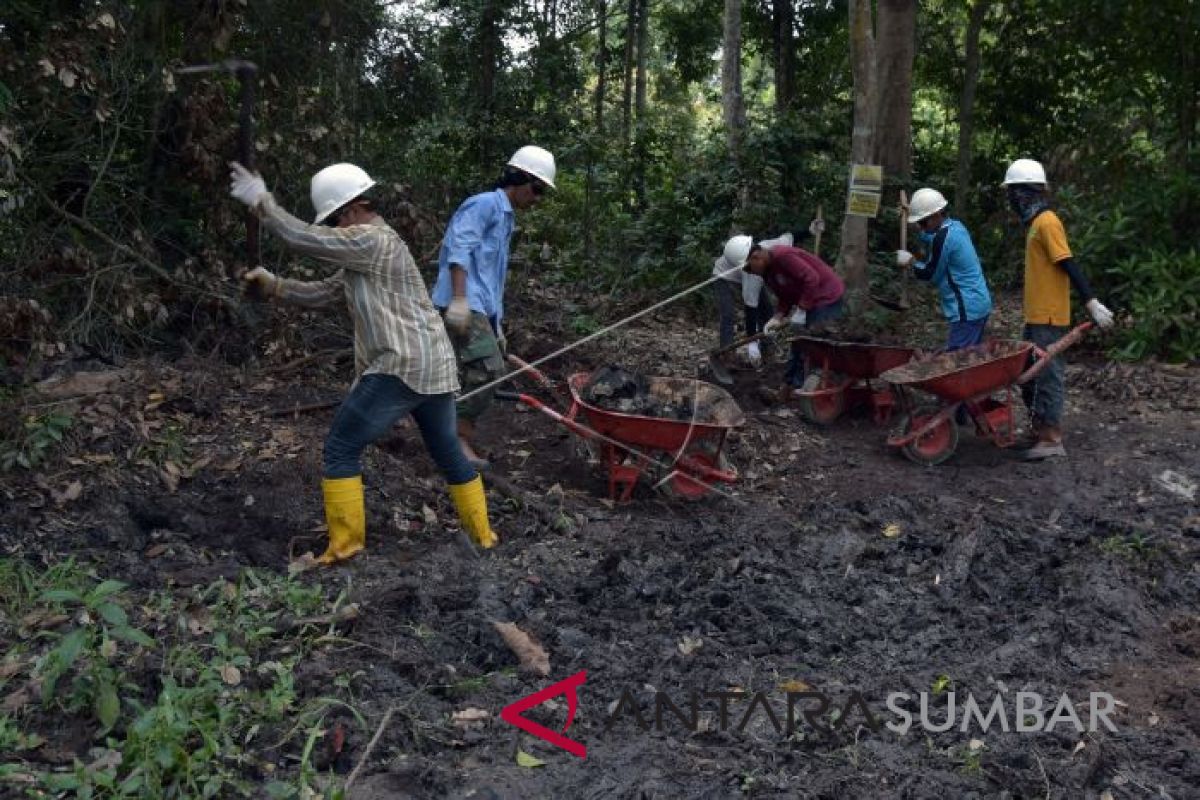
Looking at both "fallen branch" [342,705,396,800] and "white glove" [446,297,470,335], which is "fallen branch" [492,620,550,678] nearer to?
"fallen branch" [342,705,396,800]

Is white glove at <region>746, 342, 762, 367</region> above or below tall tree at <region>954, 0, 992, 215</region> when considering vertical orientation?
below

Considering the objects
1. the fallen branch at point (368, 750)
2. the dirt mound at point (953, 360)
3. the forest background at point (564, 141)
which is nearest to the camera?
the fallen branch at point (368, 750)

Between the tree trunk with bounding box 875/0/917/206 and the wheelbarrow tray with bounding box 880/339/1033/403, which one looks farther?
the tree trunk with bounding box 875/0/917/206

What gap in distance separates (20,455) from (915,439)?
215 inches

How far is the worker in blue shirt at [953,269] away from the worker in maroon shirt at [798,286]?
34.8 inches

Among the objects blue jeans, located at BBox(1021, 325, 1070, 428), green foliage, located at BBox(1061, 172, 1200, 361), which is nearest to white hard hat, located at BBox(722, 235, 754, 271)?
blue jeans, located at BBox(1021, 325, 1070, 428)

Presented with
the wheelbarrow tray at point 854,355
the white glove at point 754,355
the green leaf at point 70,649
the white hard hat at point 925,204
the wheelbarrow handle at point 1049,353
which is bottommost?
the green leaf at point 70,649

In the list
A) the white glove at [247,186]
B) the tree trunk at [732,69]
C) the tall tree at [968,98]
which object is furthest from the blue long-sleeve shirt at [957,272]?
the tree trunk at [732,69]

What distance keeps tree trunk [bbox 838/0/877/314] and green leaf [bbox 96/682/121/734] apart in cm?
773

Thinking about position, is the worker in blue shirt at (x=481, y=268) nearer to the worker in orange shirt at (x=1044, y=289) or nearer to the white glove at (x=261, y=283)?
the white glove at (x=261, y=283)

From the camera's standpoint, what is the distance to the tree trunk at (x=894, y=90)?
13.0m

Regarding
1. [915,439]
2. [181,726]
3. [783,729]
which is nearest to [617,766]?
[783,729]

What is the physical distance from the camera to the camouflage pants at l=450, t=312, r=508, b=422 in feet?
22.7

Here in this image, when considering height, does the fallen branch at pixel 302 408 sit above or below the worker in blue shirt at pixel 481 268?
below
